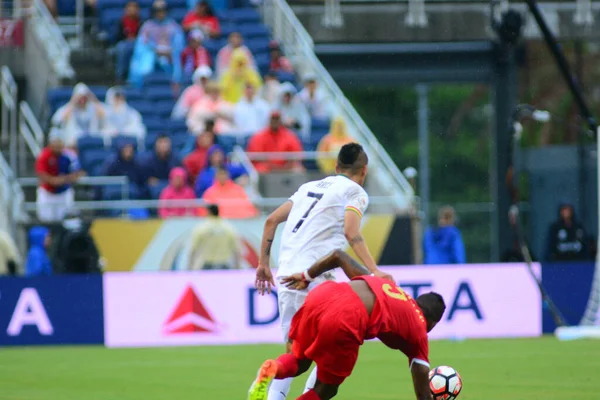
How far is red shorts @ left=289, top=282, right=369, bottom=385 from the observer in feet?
28.1

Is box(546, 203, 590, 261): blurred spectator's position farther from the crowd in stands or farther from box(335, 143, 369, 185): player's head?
box(335, 143, 369, 185): player's head

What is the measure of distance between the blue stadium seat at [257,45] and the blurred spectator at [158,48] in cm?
173

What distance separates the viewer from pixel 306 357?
8812mm

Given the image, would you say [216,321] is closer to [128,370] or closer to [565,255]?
[128,370]

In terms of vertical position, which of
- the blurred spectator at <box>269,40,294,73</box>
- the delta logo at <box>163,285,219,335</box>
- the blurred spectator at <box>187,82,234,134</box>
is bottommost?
the delta logo at <box>163,285,219,335</box>

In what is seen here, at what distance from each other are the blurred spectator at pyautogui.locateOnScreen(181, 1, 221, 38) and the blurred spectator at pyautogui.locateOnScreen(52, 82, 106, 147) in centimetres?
345

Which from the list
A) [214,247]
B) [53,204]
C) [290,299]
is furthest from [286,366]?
[53,204]

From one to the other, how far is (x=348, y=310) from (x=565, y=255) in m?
15.0

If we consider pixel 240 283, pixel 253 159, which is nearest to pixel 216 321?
pixel 240 283

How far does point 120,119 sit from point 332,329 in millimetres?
15776

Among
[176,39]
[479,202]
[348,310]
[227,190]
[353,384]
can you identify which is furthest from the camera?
[479,202]

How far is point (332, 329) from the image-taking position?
855cm

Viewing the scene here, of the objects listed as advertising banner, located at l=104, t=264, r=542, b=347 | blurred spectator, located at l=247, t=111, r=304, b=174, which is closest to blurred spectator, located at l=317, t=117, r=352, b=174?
blurred spectator, located at l=247, t=111, r=304, b=174

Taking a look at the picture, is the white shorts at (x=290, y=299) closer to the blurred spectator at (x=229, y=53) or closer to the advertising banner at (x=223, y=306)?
the advertising banner at (x=223, y=306)
